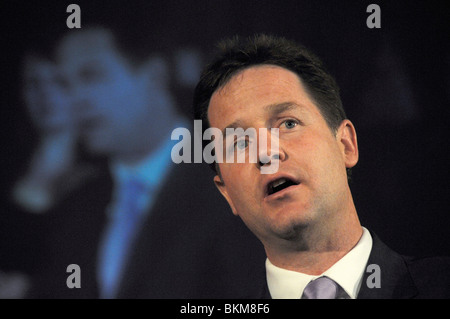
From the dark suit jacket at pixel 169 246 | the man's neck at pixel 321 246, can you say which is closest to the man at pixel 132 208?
the dark suit jacket at pixel 169 246

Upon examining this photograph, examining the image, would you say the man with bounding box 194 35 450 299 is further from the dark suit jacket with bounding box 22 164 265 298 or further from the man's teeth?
the dark suit jacket with bounding box 22 164 265 298

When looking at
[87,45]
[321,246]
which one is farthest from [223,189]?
[87,45]

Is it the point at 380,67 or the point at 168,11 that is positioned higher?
the point at 168,11

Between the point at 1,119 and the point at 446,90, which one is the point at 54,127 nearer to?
the point at 1,119

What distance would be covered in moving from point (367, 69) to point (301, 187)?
0.78 meters

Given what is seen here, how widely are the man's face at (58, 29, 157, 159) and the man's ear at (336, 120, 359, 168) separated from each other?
934 millimetres

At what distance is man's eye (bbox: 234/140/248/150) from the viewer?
220 cm

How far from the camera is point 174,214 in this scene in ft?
8.13

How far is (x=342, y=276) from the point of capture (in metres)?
2.06

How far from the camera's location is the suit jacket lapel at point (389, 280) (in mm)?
2027

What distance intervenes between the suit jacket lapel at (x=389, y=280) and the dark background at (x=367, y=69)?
0.29 metres

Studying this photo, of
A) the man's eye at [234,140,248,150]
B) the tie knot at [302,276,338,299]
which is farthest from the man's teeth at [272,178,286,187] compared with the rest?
the tie knot at [302,276,338,299]
